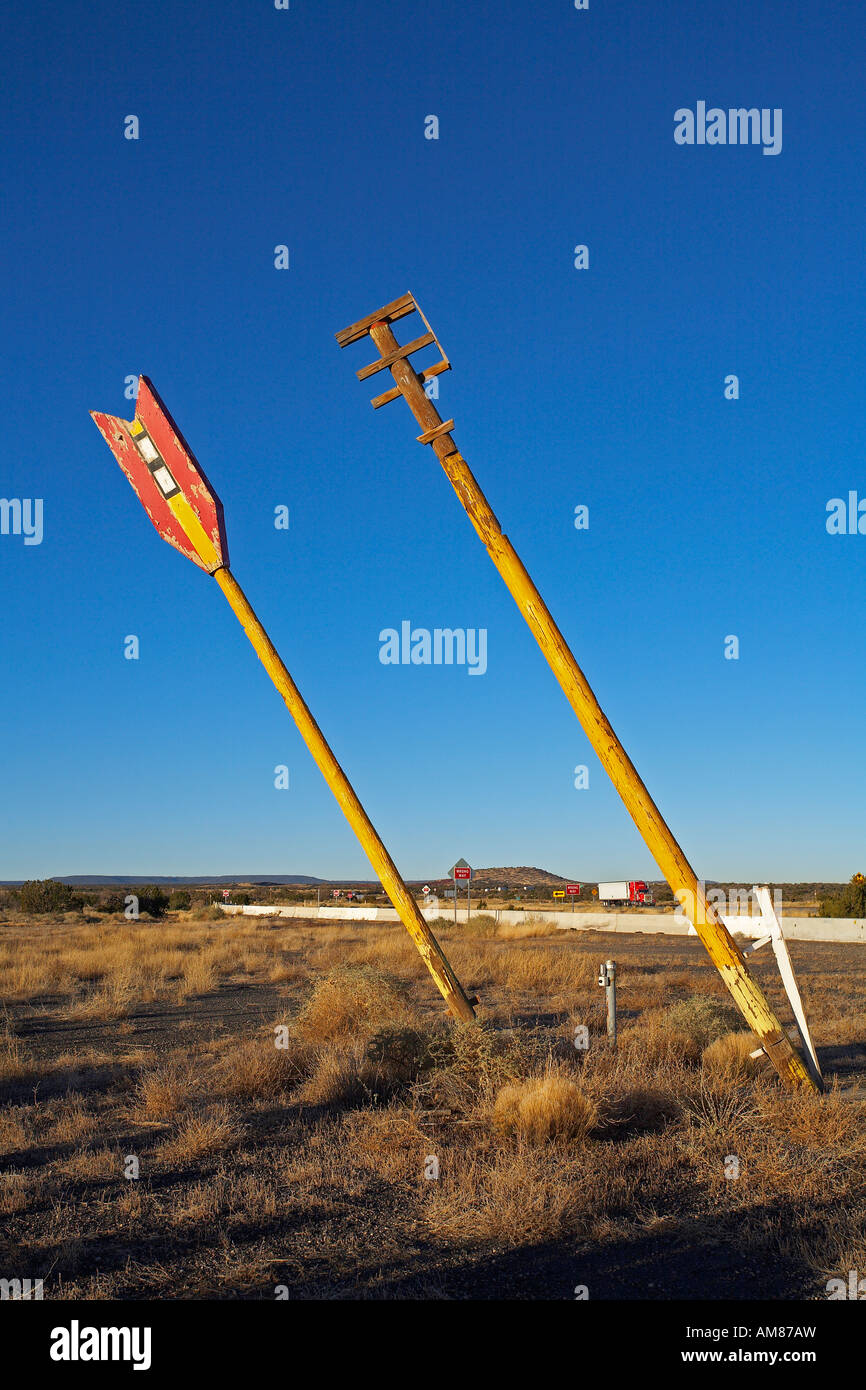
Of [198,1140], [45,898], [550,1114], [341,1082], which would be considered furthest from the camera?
[45,898]

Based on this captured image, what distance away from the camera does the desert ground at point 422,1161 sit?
4.79 metres

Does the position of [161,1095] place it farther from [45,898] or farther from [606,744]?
[45,898]

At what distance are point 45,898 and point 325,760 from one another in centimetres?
5229

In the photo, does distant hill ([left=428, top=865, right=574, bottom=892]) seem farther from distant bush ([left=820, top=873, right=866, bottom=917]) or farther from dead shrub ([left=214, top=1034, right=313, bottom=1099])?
dead shrub ([left=214, top=1034, right=313, bottom=1099])

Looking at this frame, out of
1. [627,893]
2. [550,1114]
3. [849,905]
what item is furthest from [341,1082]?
[627,893]

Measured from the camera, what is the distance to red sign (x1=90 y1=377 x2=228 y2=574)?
1013cm

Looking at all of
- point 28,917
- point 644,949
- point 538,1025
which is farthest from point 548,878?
point 538,1025

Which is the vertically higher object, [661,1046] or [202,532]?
[202,532]

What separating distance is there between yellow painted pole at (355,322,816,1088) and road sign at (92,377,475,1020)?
2804 mm

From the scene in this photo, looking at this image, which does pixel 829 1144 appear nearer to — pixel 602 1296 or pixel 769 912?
pixel 769 912

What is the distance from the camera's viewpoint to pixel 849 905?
41875 mm

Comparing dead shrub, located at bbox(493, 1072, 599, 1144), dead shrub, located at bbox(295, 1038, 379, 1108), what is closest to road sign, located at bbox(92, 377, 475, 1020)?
dead shrub, located at bbox(295, 1038, 379, 1108)

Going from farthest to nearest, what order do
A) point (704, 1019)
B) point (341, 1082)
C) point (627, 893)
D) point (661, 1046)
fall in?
1. point (627, 893)
2. point (704, 1019)
3. point (661, 1046)
4. point (341, 1082)
